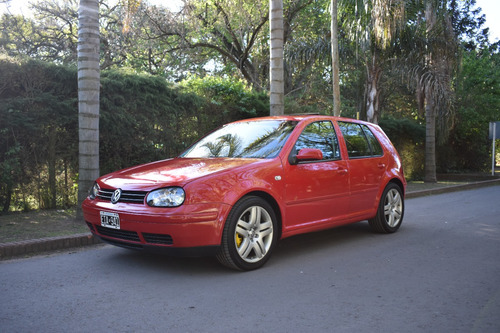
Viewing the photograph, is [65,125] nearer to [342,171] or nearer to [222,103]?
[222,103]

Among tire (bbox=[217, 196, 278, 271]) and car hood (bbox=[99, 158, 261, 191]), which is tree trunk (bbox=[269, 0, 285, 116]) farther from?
tire (bbox=[217, 196, 278, 271])

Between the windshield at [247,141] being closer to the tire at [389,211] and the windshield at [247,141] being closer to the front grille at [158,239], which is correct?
the front grille at [158,239]

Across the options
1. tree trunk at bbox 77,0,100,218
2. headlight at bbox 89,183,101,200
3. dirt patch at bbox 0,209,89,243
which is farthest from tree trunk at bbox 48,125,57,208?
headlight at bbox 89,183,101,200

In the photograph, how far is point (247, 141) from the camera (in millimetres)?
5734

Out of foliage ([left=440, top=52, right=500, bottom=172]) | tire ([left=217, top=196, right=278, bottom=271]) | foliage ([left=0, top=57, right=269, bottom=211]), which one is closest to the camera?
Answer: tire ([left=217, top=196, right=278, bottom=271])

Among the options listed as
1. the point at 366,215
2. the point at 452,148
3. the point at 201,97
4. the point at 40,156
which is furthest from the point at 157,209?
the point at 452,148

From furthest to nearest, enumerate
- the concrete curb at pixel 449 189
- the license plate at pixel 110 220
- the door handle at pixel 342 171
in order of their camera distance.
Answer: the concrete curb at pixel 449 189
the door handle at pixel 342 171
the license plate at pixel 110 220

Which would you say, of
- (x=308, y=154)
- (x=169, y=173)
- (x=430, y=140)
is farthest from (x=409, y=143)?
(x=169, y=173)

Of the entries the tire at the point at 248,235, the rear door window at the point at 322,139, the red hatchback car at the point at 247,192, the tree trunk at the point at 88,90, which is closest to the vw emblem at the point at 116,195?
the red hatchback car at the point at 247,192

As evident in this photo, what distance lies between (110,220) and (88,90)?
3.31 m

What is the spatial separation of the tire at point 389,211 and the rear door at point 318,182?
→ 3.12 feet

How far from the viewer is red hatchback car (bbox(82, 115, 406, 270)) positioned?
14.8 ft

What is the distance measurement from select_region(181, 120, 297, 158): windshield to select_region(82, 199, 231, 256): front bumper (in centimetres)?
110

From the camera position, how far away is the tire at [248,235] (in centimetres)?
464
